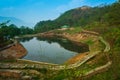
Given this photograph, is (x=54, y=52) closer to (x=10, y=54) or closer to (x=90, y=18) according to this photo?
(x=10, y=54)

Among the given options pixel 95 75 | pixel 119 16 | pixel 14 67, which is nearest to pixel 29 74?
pixel 14 67

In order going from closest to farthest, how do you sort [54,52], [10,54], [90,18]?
[10,54], [54,52], [90,18]

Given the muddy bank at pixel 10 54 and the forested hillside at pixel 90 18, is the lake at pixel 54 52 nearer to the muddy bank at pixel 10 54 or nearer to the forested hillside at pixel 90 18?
the muddy bank at pixel 10 54

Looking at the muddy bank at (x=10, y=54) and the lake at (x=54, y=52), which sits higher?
the muddy bank at (x=10, y=54)

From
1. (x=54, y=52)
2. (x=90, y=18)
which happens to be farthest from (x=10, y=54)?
(x=90, y=18)

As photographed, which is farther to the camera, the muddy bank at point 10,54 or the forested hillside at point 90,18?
the forested hillside at point 90,18

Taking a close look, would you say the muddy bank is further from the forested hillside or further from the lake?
the forested hillside

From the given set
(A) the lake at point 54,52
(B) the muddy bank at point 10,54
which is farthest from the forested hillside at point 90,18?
(B) the muddy bank at point 10,54

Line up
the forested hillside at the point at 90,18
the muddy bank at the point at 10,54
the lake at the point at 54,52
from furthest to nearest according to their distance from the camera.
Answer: the forested hillside at the point at 90,18, the lake at the point at 54,52, the muddy bank at the point at 10,54

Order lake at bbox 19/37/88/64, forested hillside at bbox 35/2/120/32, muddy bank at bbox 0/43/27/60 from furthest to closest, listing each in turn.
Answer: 1. forested hillside at bbox 35/2/120/32
2. lake at bbox 19/37/88/64
3. muddy bank at bbox 0/43/27/60

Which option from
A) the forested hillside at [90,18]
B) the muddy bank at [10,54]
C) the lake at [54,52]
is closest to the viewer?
the muddy bank at [10,54]

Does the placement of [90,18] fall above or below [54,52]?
above

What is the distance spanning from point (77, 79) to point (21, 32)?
82966 millimetres

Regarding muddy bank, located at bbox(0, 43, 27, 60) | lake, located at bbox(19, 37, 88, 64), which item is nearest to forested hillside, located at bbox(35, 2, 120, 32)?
lake, located at bbox(19, 37, 88, 64)
